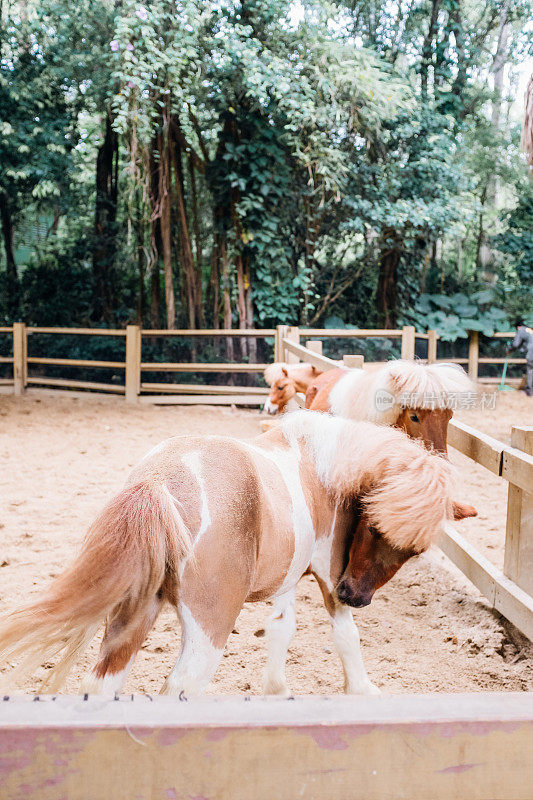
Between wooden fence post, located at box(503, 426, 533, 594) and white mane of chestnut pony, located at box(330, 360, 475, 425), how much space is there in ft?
1.54

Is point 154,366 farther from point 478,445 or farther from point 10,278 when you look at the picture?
point 478,445

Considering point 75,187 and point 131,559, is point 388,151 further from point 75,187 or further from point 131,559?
point 131,559

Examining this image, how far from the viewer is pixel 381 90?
9547mm

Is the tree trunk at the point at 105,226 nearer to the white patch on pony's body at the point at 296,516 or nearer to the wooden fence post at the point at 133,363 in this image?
the wooden fence post at the point at 133,363

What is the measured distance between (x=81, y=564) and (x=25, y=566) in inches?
93.5

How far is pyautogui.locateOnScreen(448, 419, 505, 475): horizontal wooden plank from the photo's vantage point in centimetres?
251

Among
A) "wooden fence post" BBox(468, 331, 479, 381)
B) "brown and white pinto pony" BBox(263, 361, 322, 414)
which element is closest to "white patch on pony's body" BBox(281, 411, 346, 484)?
"brown and white pinto pony" BBox(263, 361, 322, 414)

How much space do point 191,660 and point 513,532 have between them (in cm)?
175

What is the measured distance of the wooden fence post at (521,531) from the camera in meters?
2.57

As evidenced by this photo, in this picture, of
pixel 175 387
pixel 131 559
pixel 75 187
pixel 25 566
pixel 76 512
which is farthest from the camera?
pixel 75 187

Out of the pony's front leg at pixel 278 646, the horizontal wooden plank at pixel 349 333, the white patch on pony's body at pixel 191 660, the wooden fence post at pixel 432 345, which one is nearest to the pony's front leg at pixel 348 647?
the pony's front leg at pixel 278 646

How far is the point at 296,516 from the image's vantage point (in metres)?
1.76

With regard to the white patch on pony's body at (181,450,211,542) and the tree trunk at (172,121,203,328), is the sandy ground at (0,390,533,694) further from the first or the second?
the tree trunk at (172,121,203,328)

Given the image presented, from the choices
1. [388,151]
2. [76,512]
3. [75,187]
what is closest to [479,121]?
[388,151]
